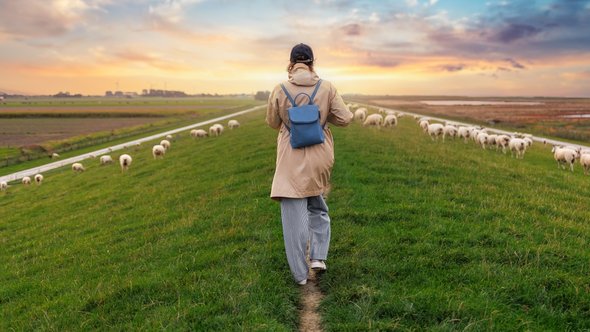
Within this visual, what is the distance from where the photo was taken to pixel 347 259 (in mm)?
6539

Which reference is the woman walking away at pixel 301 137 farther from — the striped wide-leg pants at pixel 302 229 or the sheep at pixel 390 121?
the sheep at pixel 390 121

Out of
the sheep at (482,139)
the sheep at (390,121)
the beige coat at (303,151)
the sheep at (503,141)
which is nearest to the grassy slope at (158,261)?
the beige coat at (303,151)

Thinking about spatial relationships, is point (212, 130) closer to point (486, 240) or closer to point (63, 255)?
point (63, 255)

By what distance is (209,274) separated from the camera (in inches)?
249

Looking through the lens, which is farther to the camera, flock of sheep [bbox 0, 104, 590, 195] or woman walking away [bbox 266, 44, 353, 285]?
flock of sheep [bbox 0, 104, 590, 195]

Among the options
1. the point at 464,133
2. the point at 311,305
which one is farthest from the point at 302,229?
the point at 464,133

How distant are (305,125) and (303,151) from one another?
371 millimetres

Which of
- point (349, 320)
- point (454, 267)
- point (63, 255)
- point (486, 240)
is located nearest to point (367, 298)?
point (349, 320)

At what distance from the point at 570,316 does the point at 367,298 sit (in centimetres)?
244

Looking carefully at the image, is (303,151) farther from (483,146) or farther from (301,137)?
(483,146)

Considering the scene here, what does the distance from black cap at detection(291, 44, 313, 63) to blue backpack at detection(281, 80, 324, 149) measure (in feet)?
2.16

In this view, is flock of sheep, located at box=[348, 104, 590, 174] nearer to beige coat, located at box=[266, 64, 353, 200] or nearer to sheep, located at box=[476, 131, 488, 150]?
sheep, located at box=[476, 131, 488, 150]

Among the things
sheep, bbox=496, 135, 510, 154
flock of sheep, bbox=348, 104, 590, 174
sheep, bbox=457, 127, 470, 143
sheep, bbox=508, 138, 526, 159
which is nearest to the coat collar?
flock of sheep, bbox=348, 104, 590, 174

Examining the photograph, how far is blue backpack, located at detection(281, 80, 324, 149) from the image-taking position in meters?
5.29
